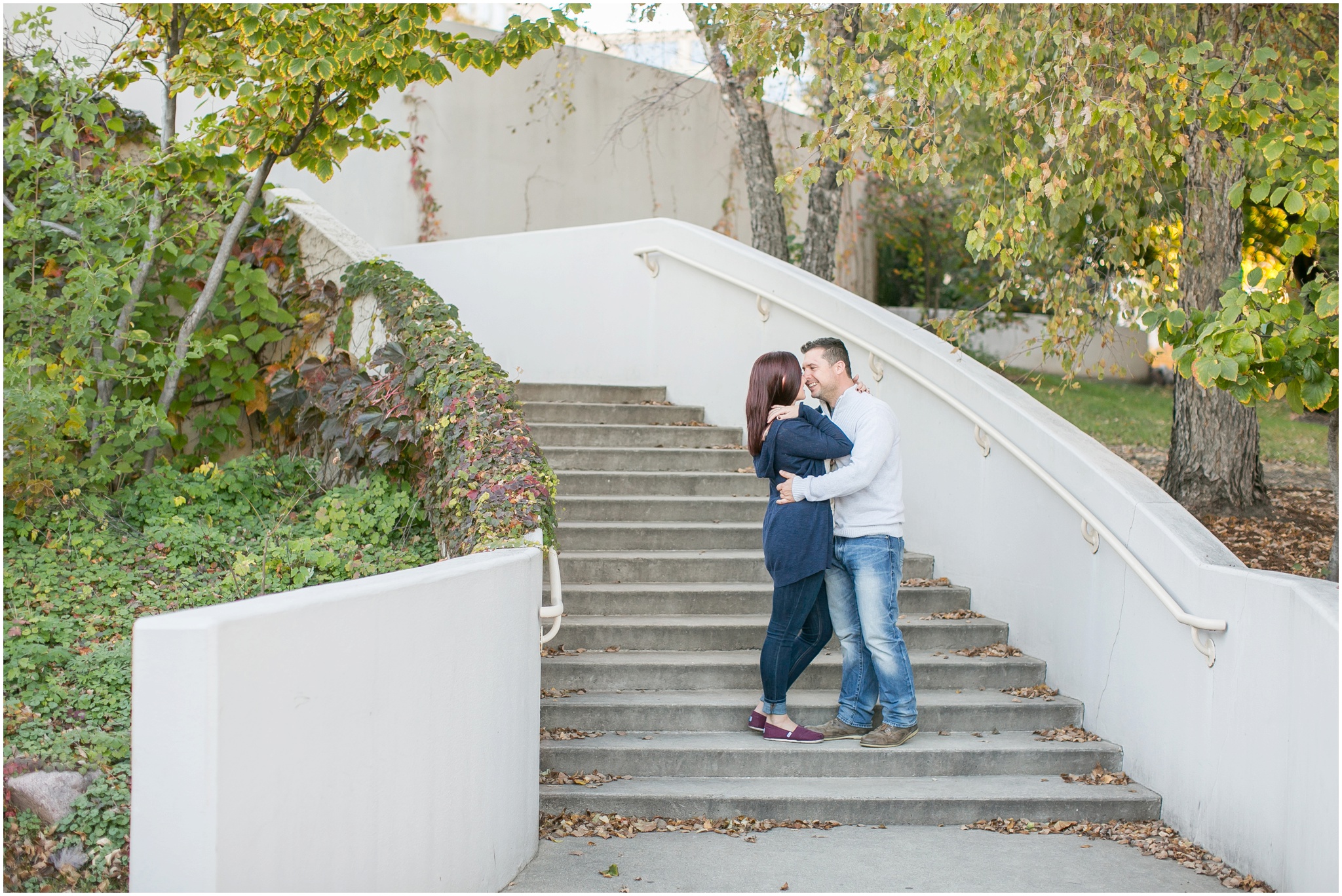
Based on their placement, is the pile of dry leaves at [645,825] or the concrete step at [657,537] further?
the concrete step at [657,537]

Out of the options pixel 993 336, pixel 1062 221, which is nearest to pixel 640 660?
pixel 1062 221

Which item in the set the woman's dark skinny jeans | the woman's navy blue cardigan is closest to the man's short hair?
the woman's navy blue cardigan

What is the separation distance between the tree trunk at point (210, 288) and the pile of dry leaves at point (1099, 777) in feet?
16.0

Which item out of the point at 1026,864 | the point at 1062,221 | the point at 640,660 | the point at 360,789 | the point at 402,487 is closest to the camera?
the point at 360,789

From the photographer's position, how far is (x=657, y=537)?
5867 mm

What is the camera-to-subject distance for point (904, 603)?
5566mm

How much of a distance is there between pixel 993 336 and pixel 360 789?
44.6 ft

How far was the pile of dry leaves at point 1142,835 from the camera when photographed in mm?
3746

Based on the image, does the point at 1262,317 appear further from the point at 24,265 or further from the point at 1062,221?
the point at 24,265

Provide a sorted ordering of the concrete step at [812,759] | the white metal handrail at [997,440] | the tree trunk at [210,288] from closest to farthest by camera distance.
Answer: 1. the white metal handrail at [997,440]
2. the concrete step at [812,759]
3. the tree trunk at [210,288]

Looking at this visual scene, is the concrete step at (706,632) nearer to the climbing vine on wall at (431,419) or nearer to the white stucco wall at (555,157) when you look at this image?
the climbing vine on wall at (431,419)

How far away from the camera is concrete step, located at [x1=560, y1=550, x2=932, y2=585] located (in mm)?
5602

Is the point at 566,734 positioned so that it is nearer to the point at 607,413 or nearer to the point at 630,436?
the point at 630,436

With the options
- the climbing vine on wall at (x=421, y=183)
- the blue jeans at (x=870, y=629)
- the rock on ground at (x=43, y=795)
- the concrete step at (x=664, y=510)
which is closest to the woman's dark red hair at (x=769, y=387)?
the blue jeans at (x=870, y=629)
